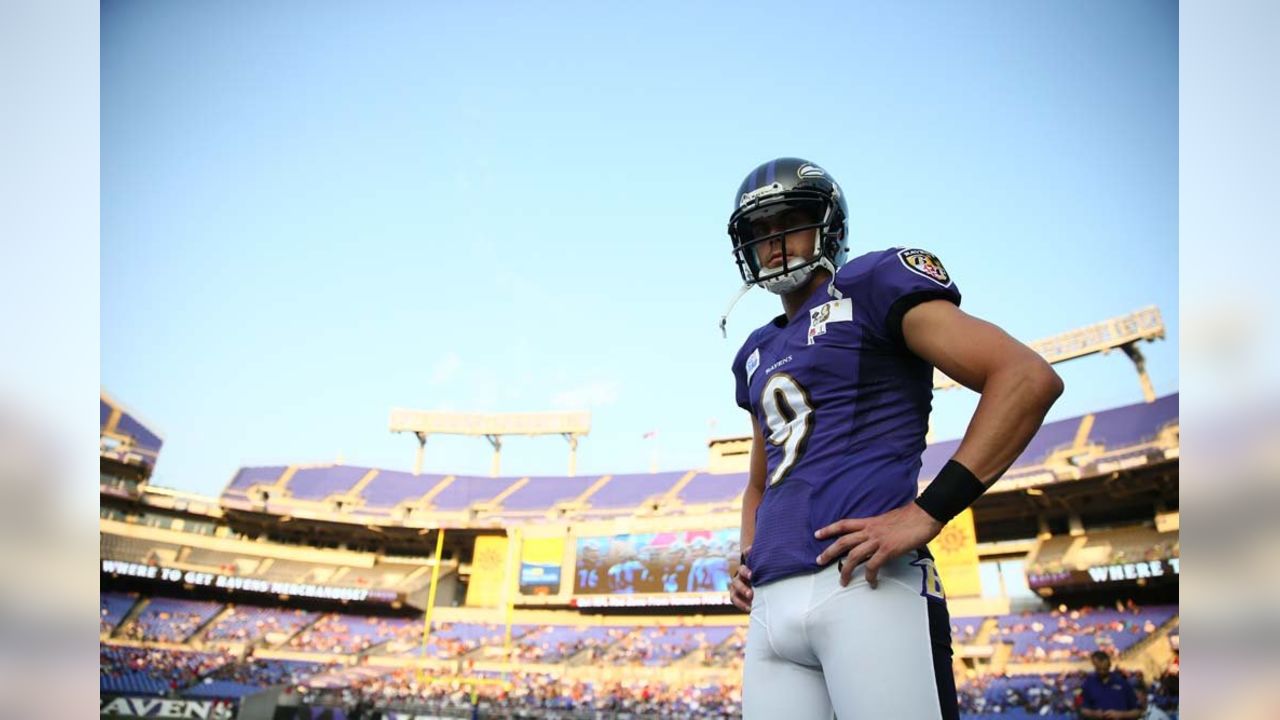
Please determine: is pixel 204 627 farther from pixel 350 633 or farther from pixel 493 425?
pixel 493 425

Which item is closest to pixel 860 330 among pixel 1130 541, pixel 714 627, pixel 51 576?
pixel 51 576

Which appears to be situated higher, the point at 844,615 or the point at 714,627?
the point at 844,615

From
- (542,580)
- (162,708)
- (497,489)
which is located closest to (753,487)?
(162,708)

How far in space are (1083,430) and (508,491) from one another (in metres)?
21.8

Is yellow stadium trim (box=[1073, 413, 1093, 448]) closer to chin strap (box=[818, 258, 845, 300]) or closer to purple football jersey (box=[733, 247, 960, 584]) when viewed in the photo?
chin strap (box=[818, 258, 845, 300])

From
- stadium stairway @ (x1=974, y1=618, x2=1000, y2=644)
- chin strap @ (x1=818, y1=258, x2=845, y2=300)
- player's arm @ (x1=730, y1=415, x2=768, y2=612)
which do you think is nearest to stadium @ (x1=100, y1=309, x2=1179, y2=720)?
stadium stairway @ (x1=974, y1=618, x2=1000, y2=644)

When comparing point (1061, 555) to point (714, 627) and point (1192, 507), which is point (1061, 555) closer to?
point (714, 627)

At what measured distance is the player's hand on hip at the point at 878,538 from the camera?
1342mm

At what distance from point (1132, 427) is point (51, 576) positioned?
26.8 metres

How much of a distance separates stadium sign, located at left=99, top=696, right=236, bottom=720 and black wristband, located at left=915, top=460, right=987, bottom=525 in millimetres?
18254

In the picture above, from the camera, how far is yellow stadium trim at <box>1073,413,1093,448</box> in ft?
78.0

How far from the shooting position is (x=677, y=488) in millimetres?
30812

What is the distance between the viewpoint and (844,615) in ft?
4.52

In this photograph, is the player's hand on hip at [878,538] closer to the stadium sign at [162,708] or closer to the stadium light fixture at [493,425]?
the stadium sign at [162,708]
